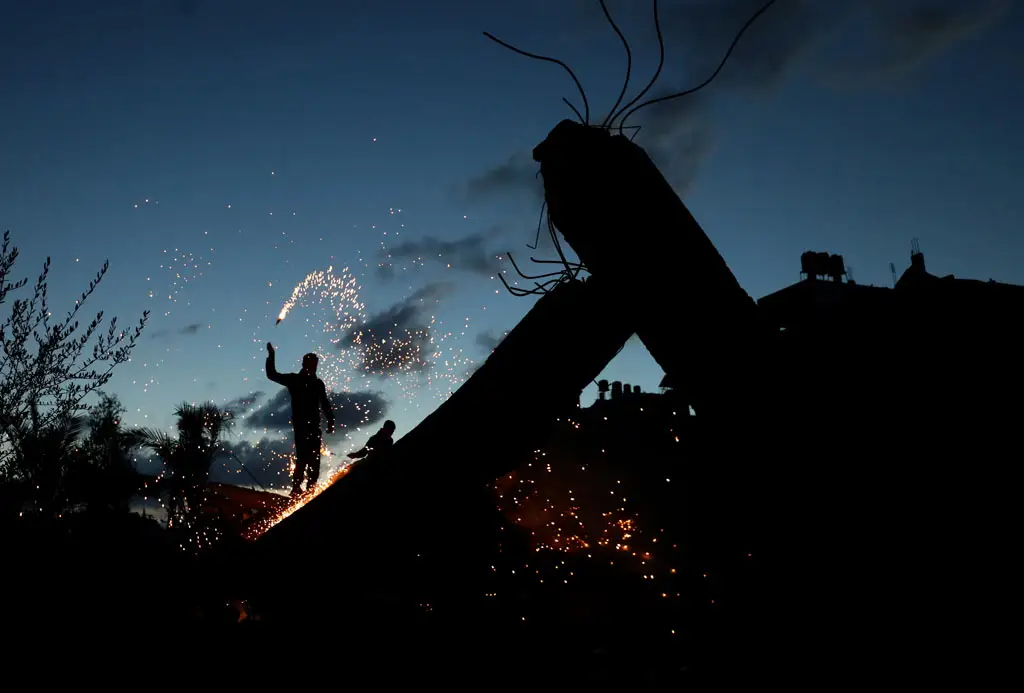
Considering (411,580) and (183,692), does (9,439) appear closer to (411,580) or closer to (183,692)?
(411,580)

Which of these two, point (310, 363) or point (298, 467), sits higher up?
point (310, 363)

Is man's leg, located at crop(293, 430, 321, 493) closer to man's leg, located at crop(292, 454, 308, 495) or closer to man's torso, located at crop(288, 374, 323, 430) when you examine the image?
man's leg, located at crop(292, 454, 308, 495)

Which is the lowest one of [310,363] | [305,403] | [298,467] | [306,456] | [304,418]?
[298,467]

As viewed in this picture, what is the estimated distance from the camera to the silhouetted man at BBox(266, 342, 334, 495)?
30.0 feet

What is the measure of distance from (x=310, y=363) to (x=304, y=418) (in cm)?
96

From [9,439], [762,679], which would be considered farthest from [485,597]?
[9,439]

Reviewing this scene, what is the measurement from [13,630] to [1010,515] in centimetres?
331

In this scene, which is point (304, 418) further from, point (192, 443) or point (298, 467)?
point (192, 443)

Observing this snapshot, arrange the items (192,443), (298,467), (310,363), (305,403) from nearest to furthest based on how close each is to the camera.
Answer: (298,467) < (305,403) < (310,363) < (192,443)

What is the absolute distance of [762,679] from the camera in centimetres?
135

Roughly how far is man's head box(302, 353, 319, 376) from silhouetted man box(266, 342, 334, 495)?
0.07 m

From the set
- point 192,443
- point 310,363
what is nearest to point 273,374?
point 310,363

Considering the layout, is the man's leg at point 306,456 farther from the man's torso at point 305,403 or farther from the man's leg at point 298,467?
the man's torso at point 305,403

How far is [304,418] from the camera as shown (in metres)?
9.23
